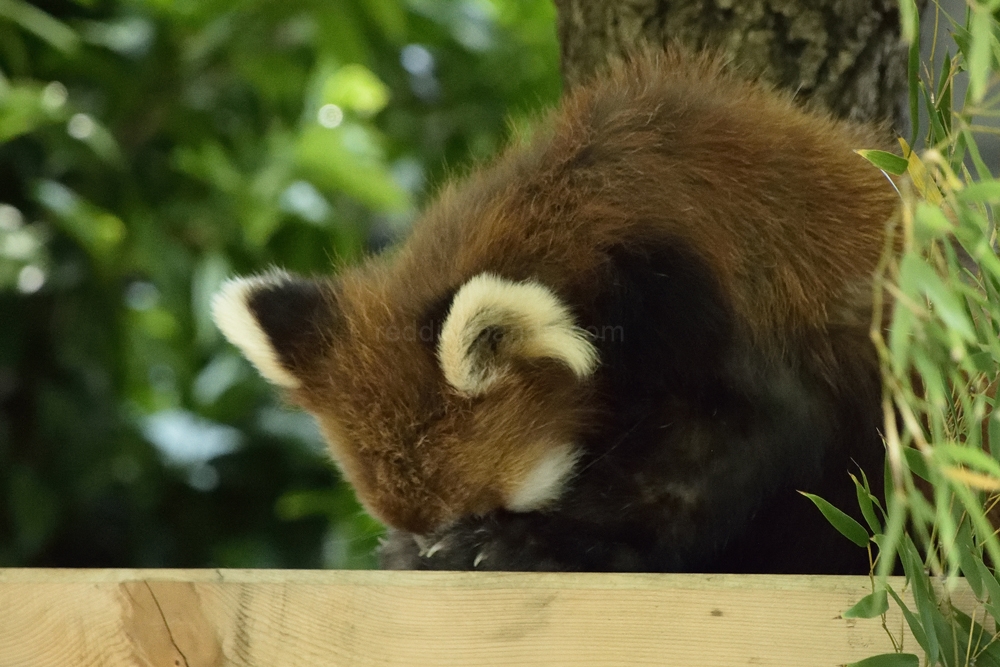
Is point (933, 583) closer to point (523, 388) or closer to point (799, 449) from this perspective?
point (799, 449)

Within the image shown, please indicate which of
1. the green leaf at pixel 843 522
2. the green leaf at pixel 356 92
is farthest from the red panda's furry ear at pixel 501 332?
the green leaf at pixel 356 92

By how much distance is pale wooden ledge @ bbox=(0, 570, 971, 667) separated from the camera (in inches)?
41.1

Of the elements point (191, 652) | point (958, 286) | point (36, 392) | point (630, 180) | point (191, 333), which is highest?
point (958, 286)

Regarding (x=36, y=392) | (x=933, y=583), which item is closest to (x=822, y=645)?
(x=933, y=583)

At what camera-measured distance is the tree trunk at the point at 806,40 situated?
69.9 inches

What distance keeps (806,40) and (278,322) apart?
1.01 m

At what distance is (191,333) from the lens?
276 centimetres

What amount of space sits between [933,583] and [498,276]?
617 millimetres

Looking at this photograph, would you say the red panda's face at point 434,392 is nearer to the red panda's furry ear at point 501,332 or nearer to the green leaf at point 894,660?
the red panda's furry ear at point 501,332

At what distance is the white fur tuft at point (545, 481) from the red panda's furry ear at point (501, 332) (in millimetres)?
142

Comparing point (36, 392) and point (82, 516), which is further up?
point (36, 392)

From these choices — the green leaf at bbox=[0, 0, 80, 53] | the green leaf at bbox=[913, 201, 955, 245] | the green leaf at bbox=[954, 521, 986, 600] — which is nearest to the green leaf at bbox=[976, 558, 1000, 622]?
the green leaf at bbox=[954, 521, 986, 600]

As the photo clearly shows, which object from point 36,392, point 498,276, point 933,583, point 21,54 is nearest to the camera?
point 933,583

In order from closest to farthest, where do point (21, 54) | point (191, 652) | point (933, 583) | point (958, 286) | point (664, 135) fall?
point (958, 286) → point (933, 583) → point (191, 652) → point (664, 135) → point (21, 54)
